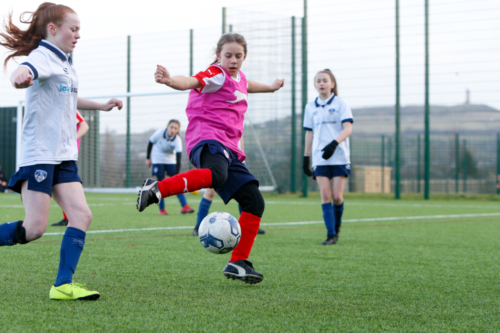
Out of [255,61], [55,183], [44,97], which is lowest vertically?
[55,183]

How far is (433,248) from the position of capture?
16.7 feet

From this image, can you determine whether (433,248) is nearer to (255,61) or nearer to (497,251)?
(497,251)

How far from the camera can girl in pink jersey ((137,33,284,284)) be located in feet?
10.8

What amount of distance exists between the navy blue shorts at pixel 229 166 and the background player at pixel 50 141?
76 centimetres

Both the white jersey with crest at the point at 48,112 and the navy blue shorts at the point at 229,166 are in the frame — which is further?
the navy blue shorts at the point at 229,166

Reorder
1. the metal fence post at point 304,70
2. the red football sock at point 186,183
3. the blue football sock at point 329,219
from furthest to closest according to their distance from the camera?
1. the metal fence post at point 304,70
2. the blue football sock at point 329,219
3. the red football sock at point 186,183

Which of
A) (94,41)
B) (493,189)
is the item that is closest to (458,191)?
(493,189)

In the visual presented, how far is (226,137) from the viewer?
11.5 ft

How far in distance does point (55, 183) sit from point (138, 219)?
527cm

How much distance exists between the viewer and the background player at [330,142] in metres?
5.70

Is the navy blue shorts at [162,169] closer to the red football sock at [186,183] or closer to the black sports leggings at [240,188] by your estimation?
the black sports leggings at [240,188]

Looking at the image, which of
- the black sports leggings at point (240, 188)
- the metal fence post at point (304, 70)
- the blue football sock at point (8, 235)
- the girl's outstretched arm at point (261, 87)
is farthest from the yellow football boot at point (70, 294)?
the metal fence post at point (304, 70)

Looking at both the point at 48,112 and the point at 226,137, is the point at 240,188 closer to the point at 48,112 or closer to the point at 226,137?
the point at 226,137

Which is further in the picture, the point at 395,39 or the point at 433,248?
the point at 395,39
